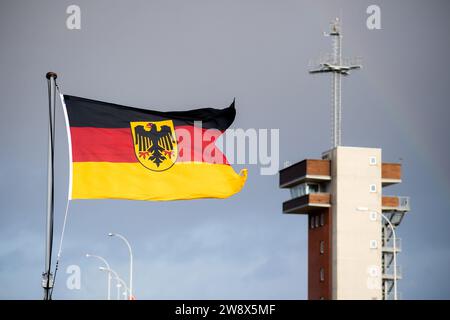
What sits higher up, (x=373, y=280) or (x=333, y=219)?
(x=333, y=219)

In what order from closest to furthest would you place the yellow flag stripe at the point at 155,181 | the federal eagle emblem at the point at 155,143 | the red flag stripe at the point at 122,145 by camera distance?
1. the yellow flag stripe at the point at 155,181
2. the red flag stripe at the point at 122,145
3. the federal eagle emblem at the point at 155,143

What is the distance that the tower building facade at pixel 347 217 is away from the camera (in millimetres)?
103875

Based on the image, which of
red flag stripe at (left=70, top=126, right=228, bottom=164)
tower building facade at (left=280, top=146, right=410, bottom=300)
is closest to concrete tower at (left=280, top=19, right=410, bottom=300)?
tower building facade at (left=280, top=146, right=410, bottom=300)

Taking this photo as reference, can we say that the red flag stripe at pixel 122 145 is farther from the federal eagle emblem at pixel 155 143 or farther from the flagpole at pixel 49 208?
the flagpole at pixel 49 208

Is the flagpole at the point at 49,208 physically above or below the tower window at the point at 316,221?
below

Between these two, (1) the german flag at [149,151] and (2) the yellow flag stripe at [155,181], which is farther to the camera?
(1) the german flag at [149,151]

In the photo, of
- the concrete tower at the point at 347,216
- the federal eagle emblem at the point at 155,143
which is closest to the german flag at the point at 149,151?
the federal eagle emblem at the point at 155,143

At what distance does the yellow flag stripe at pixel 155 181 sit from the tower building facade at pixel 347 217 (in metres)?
75.5

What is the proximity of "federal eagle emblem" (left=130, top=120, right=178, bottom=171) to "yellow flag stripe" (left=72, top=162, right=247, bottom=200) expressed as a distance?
9.3 inches

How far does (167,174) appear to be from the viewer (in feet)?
91.8
